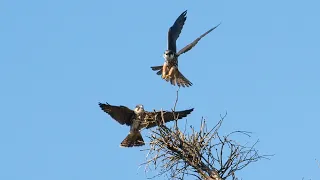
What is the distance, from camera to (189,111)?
10.0 metres

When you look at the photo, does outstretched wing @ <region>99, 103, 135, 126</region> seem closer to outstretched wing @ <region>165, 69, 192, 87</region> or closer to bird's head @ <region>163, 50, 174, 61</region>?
outstretched wing @ <region>165, 69, 192, 87</region>

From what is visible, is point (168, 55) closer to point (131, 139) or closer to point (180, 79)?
point (180, 79)

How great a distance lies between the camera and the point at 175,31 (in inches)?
564

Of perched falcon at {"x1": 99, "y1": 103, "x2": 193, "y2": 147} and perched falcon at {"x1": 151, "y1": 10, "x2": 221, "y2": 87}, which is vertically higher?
perched falcon at {"x1": 151, "y1": 10, "x2": 221, "y2": 87}

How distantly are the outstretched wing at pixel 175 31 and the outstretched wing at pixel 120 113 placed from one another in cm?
331

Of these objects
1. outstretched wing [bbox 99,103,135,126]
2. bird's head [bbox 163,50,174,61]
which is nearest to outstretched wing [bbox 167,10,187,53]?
bird's head [bbox 163,50,174,61]

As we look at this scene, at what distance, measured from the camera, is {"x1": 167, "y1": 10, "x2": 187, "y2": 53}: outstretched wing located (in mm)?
13861

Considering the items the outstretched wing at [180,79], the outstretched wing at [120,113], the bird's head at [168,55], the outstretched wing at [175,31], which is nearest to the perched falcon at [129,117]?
the outstretched wing at [120,113]

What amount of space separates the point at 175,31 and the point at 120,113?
409 cm

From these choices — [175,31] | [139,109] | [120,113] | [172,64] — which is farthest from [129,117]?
[175,31]

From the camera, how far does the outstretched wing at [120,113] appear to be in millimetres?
10469

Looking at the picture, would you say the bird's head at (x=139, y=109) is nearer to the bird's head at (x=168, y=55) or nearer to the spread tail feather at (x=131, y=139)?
the spread tail feather at (x=131, y=139)

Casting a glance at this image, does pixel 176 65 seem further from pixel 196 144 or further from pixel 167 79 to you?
pixel 196 144

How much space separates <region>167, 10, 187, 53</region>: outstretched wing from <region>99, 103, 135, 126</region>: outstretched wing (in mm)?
3311
